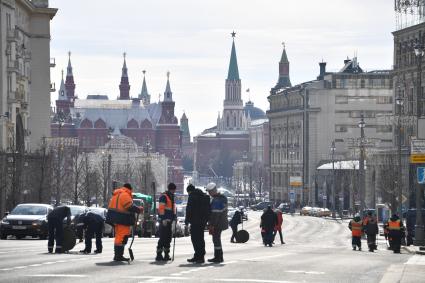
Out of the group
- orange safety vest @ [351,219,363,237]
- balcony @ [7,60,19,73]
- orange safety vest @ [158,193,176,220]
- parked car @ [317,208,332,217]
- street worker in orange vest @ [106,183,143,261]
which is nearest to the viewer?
street worker in orange vest @ [106,183,143,261]

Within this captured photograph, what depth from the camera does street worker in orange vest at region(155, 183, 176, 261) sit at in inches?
1121

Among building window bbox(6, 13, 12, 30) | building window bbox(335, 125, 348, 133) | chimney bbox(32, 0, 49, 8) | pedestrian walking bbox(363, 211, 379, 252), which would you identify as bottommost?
pedestrian walking bbox(363, 211, 379, 252)

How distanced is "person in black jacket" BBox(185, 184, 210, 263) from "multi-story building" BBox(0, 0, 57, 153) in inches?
2373

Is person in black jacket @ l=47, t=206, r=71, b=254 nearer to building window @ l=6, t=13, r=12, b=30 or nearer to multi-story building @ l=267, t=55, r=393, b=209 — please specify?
building window @ l=6, t=13, r=12, b=30

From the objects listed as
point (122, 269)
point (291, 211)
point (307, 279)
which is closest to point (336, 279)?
point (307, 279)

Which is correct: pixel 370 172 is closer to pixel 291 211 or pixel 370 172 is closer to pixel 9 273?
pixel 291 211

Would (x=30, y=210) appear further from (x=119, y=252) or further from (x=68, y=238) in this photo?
(x=119, y=252)

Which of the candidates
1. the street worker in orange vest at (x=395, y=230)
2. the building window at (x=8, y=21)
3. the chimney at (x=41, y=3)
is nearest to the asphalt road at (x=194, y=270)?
the street worker in orange vest at (x=395, y=230)

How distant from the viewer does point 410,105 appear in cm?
11288

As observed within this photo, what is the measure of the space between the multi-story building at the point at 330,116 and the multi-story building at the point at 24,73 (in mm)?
59844

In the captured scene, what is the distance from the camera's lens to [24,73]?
11119 cm

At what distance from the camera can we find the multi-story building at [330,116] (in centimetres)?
17562

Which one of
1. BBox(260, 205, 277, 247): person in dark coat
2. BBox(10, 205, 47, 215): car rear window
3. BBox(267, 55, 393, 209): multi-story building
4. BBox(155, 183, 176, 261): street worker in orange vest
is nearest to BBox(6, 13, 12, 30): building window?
BBox(10, 205, 47, 215): car rear window

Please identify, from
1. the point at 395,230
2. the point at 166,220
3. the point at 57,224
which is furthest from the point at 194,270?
the point at 395,230
